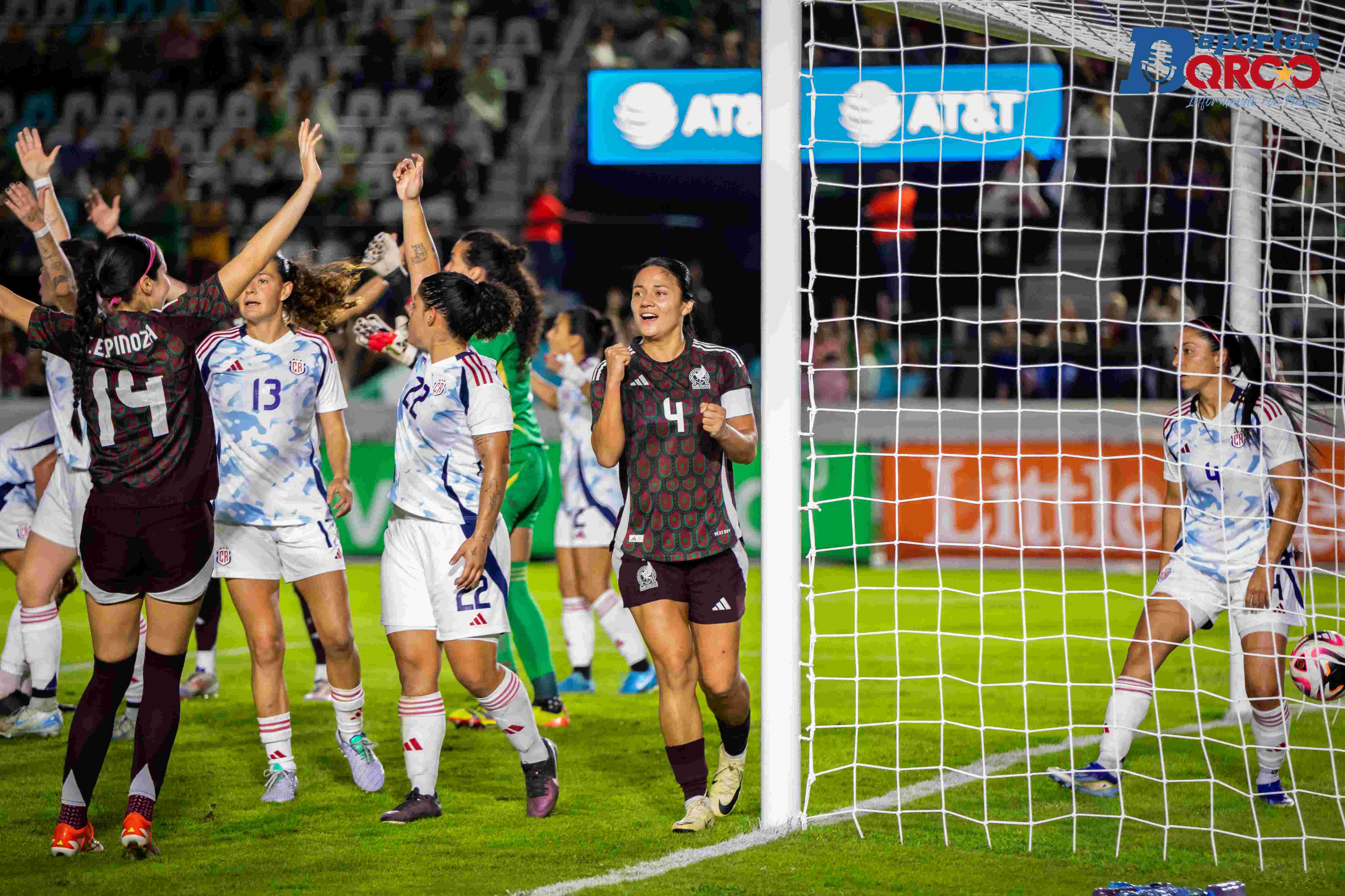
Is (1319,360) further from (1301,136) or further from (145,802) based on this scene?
(145,802)

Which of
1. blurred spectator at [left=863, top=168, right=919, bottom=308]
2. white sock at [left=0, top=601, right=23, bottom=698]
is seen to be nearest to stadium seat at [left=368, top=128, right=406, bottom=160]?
blurred spectator at [left=863, top=168, right=919, bottom=308]

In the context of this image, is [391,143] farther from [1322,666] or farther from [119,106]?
[1322,666]

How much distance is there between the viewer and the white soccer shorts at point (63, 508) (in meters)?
6.78

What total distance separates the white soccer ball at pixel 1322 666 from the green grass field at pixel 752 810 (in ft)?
1.03

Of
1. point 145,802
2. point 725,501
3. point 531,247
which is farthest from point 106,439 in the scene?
point 531,247

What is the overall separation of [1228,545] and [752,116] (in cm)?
1230

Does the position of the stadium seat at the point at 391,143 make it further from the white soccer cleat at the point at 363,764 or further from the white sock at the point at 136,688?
the white soccer cleat at the point at 363,764

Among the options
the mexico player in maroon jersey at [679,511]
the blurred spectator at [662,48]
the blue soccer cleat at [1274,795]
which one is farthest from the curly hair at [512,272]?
the blurred spectator at [662,48]

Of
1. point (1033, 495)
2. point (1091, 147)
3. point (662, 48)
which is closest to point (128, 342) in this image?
point (1033, 495)

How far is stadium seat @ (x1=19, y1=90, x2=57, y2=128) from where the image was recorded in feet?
71.3

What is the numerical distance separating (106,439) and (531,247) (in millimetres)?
11301

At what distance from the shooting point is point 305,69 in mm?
21844

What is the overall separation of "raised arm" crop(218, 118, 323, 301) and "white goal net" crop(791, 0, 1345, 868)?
5.91 ft

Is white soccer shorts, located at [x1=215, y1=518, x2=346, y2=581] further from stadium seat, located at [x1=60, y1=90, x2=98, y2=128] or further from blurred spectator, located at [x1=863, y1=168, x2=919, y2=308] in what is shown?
stadium seat, located at [x1=60, y1=90, x2=98, y2=128]
